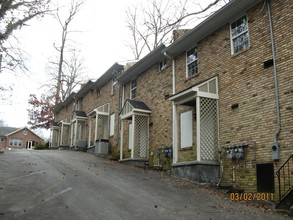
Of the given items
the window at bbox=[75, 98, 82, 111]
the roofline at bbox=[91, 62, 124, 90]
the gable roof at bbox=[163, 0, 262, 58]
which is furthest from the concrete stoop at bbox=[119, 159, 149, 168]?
the window at bbox=[75, 98, 82, 111]

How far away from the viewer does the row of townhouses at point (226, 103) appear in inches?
360

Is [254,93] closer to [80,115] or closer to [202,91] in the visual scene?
[202,91]

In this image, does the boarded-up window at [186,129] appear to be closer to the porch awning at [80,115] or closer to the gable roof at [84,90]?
the gable roof at [84,90]

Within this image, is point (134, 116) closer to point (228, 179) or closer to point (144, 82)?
point (144, 82)

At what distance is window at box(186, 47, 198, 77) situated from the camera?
13367 millimetres

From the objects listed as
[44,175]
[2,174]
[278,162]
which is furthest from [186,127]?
[2,174]

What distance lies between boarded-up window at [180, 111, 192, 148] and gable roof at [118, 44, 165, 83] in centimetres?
352

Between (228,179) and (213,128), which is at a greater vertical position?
(213,128)

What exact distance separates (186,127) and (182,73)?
8.00 feet

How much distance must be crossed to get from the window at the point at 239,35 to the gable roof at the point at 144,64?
412cm

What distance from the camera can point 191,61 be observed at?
13.6 meters

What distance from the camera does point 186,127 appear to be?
13195 millimetres

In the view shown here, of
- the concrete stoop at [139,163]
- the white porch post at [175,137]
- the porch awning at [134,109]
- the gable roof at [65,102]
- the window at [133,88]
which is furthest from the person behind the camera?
the gable roof at [65,102]
